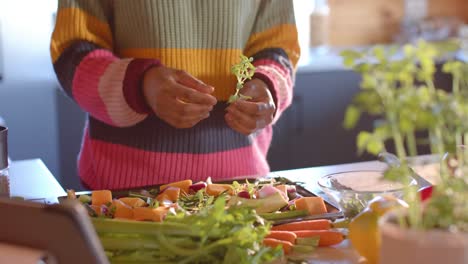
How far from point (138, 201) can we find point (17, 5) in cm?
184

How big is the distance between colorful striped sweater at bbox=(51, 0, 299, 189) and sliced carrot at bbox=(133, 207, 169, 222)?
1.32 ft

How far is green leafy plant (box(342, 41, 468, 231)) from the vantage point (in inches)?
28.7

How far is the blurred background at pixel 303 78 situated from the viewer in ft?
9.28

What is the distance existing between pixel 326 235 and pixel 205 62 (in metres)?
0.58

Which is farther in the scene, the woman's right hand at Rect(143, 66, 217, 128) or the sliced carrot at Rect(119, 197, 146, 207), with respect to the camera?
the woman's right hand at Rect(143, 66, 217, 128)

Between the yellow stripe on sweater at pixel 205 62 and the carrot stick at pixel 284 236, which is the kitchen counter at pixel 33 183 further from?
the carrot stick at pixel 284 236

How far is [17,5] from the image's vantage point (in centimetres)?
281

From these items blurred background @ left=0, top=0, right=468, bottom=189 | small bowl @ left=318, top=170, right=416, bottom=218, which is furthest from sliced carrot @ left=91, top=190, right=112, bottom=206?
blurred background @ left=0, top=0, right=468, bottom=189

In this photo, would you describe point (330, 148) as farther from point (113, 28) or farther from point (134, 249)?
point (134, 249)

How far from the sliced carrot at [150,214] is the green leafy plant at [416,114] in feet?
1.31

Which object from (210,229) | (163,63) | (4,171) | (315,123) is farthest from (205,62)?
(315,123)

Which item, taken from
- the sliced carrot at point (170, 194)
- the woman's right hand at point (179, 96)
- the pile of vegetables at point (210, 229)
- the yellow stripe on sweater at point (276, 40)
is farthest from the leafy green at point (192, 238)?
the yellow stripe on sweater at point (276, 40)

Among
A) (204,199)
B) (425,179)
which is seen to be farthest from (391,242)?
(425,179)

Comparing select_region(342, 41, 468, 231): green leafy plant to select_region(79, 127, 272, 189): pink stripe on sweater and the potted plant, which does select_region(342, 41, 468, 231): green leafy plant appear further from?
select_region(79, 127, 272, 189): pink stripe on sweater
